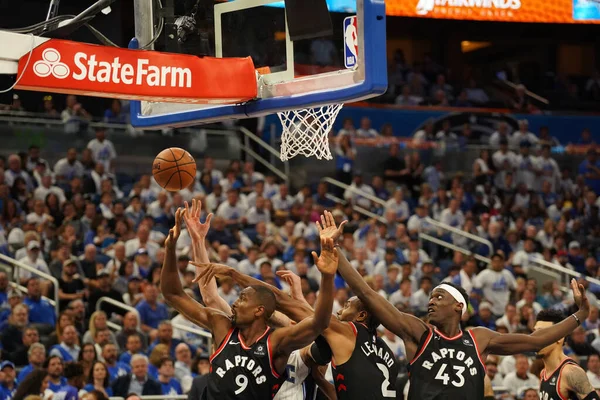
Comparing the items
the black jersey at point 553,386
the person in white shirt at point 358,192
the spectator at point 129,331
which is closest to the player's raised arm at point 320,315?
the black jersey at point 553,386

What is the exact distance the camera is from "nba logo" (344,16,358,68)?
6.43m

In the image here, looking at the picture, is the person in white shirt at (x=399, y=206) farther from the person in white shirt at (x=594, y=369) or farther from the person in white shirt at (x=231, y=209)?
the person in white shirt at (x=594, y=369)

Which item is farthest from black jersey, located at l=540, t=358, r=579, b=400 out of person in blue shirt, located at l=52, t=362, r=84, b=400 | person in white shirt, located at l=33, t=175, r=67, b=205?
person in white shirt, located at l=33, t=175, r=67, b=205

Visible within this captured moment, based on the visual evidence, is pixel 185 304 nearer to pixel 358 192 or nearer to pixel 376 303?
pixel 376 303

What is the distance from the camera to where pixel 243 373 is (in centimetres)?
627

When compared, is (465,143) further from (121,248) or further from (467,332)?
(467,332)

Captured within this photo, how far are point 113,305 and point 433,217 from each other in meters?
6.62

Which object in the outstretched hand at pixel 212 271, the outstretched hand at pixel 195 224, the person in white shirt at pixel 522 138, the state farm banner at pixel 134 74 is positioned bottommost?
the person in white shirt at pixel 522 138

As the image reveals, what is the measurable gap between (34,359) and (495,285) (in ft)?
23.2

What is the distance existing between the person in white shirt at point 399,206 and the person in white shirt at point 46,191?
5.20m

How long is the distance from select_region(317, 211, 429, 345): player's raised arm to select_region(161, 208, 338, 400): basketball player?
1.40 ft

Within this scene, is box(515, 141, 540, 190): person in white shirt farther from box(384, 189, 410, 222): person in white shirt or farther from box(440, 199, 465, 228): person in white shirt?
box(384, 189, 410, 222): person in white shirt

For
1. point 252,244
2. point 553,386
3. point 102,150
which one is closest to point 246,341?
point 553,386

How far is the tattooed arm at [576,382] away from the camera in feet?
24.3
